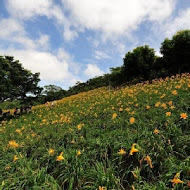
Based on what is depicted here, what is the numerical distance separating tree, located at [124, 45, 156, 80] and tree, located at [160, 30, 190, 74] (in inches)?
60.0

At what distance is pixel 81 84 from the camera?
28.4 metres

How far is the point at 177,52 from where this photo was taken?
45.3ft

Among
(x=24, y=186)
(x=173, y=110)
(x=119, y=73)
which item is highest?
(x=119, y=73)

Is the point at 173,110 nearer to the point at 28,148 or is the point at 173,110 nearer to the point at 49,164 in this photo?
the point at 49,164

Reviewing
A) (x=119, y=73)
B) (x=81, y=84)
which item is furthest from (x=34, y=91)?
(x=119, y=73)

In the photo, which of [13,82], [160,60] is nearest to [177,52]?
[160,60]

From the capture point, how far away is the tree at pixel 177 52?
13439mm

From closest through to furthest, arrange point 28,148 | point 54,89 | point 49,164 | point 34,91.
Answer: point 49,164
point 28,148
point 34,91
point 54,89

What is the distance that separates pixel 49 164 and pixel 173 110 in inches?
116

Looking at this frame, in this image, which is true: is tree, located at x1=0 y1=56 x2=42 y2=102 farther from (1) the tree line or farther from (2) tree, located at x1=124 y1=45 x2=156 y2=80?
(2) tree, located at x1=124 y1=45 x2=156 y2=80

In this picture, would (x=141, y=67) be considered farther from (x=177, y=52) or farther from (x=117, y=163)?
(x=117, y=163)

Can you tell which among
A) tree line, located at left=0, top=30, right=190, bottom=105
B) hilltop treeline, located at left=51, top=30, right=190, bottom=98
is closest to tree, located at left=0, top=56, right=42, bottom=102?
tree line, located at left=0, top=30, right=190, bottom=105

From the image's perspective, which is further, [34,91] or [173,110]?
[34,91]

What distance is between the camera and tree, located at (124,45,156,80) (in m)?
15.9
